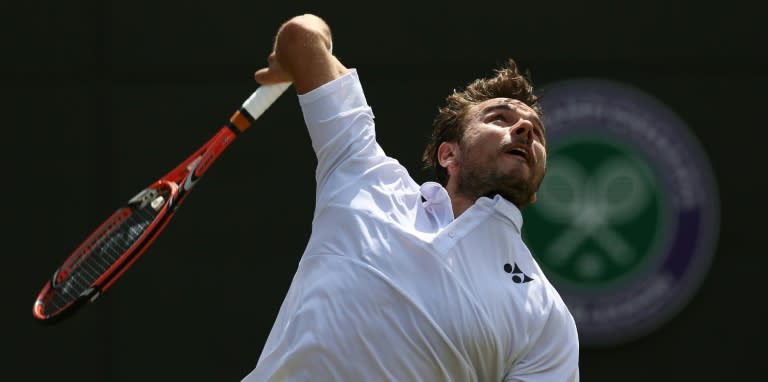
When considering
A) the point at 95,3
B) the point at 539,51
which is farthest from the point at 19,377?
the point at 539,51

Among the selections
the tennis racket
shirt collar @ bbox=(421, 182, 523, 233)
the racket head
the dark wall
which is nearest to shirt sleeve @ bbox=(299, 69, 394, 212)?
shirt collar @ bbox=(421, 182, 523, 233)

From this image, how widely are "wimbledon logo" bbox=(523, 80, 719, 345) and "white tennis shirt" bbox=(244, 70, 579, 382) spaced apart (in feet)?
6.32

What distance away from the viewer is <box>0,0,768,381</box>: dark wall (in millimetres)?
5012

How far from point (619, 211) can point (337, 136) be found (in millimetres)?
2271

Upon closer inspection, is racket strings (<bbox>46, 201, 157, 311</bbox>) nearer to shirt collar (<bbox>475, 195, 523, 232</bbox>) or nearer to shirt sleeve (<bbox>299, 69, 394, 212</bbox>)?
shirt sleeve (<bbox>299, 69, 394, 212</bbox>)

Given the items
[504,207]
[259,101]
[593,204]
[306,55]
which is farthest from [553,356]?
[593,204]

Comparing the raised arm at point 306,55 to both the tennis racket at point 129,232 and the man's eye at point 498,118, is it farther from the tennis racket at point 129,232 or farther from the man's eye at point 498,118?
the tennis racket at point 129,232

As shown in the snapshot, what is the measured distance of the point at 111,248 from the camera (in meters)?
4.28

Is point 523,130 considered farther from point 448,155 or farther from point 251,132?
point 251,132

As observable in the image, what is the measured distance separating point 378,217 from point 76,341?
2536 millimetres

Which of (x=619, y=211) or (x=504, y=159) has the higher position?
(x=504, y=159)

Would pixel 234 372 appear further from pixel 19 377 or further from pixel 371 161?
pixel 371 161

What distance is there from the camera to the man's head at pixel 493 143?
312cm

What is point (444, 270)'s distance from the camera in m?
2.90
